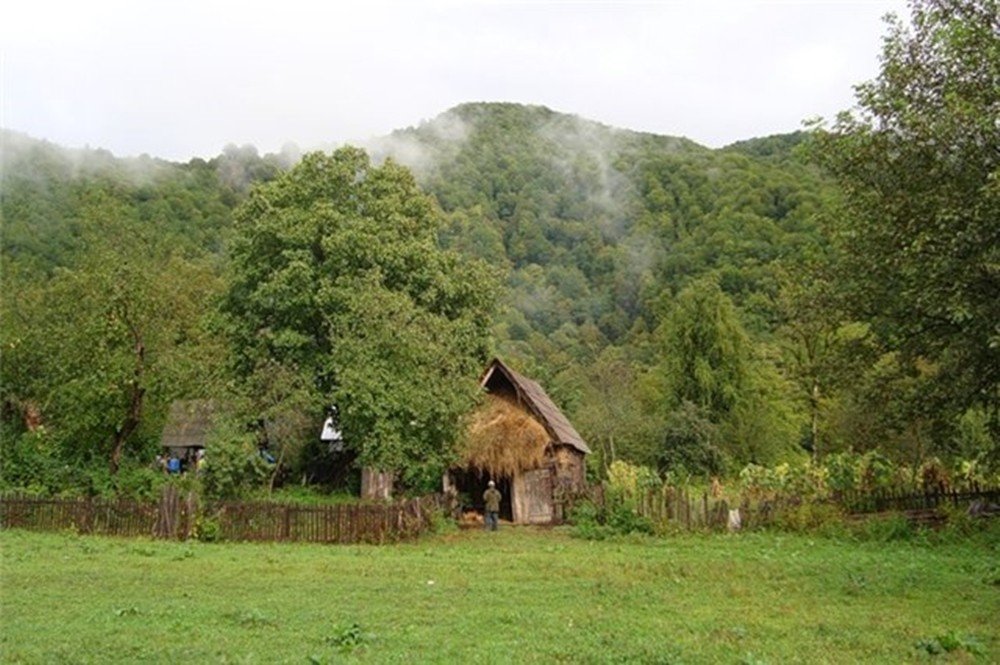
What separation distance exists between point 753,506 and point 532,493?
872cm

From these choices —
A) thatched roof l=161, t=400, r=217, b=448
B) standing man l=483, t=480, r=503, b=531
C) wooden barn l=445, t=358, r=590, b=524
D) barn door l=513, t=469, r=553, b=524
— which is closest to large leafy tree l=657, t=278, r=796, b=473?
wooden barn l=445, t=358, r=590, b=524

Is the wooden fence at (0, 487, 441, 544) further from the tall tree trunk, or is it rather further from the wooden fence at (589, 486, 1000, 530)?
the wooden fence at (589, 486, 1000, 530)

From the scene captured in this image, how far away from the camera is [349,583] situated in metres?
15.8

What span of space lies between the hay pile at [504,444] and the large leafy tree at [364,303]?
2.04 meters

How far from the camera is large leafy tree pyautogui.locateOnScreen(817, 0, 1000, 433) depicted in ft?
48.1

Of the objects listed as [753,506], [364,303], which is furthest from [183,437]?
[753,506]

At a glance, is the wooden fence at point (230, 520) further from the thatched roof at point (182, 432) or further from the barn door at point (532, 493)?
the thatched roof at point (182, 432)

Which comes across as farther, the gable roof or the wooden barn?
the gable roof

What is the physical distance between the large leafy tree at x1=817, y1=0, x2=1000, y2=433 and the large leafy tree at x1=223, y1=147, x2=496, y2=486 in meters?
14.2

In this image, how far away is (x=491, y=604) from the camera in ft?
44.7

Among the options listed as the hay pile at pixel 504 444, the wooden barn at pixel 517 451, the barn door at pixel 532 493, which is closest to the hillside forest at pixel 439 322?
the wooden barn at pixel 517 451

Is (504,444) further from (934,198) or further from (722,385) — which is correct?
(722,385)

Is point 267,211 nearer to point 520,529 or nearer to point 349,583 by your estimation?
point 520,529

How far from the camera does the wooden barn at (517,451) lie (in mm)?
31609
